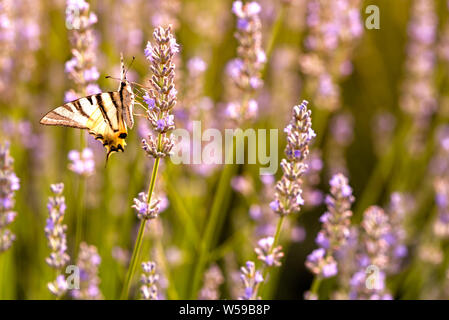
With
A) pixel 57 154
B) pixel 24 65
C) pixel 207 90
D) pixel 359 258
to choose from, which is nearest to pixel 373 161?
pixel 207 90

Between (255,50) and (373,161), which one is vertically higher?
(255,50)

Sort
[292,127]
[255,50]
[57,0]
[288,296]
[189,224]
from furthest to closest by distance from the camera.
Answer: [57,0]
[288,296]
[189,224]
[255,50]
[292,127]

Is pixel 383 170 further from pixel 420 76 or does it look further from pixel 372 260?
pixel 372 260

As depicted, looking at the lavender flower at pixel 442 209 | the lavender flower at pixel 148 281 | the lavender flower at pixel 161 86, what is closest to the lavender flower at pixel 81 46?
the lavender flower at pixel 161 86

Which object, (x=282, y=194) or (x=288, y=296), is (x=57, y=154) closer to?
(x=288, y=296)

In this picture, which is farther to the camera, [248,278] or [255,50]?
[255,50]

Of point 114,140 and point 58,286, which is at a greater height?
point 114,140

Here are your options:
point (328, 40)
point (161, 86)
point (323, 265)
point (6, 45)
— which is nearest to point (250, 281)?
point (323, 265)
